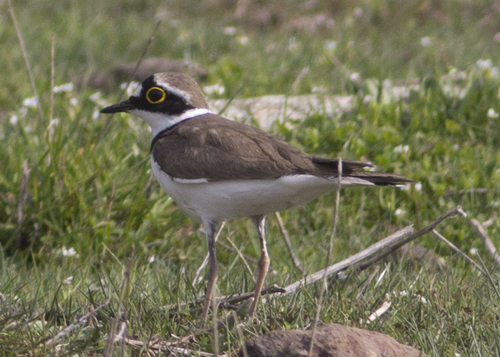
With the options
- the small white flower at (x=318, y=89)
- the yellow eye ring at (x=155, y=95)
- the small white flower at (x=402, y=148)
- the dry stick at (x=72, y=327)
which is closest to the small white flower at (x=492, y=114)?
the small white flower at (x=402, y=148)

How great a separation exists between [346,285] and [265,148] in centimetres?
94

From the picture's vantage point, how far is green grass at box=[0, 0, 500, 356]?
3.64 metres

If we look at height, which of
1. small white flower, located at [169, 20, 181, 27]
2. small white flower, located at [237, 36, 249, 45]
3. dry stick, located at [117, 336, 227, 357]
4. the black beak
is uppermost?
small white flower, located at [169, 20, 181, 27]

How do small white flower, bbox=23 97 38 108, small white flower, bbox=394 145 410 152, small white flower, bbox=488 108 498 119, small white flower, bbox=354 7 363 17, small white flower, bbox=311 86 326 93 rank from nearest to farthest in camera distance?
small white flower, bbox=394 145 410 152 → small white flower, bbox=488 108 498 119 → small white flower, bbox=23 97 38 108 → small white flower, bbox=311 86 326 93 → small white flower, bbox=354 7 363 17

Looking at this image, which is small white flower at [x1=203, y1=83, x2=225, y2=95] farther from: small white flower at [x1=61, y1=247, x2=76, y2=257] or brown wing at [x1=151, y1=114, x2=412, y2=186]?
brown wing at [x1=151, y1=114, x2=412, y2=186]

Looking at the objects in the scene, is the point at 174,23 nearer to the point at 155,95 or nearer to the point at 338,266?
the point at 155,95

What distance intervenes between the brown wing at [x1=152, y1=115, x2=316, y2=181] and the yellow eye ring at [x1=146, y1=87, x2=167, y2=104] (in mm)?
315

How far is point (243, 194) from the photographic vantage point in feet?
12.9

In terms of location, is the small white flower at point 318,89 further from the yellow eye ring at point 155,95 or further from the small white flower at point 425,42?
the yellow eye ring at point 155,95

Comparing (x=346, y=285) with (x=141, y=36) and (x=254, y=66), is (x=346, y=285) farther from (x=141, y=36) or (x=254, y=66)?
(x=141, y=36)

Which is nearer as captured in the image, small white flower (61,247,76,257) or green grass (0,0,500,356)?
green grass (0,0,500,356)

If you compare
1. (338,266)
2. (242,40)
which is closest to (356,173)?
(338,266)

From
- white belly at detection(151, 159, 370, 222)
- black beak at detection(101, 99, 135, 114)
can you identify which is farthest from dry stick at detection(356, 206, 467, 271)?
black beak at detection(101, 99, 135, 114)

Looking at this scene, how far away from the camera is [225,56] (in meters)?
8.71
